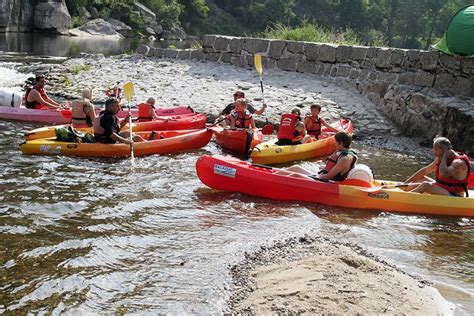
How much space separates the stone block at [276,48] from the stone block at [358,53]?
2040mm

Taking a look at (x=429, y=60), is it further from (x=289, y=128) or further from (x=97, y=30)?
(x=97, y=30)

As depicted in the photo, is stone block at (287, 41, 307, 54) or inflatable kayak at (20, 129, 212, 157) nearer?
inflatable kayak at (20, 129, 212, 157)

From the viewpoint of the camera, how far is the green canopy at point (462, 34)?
9.55 meters

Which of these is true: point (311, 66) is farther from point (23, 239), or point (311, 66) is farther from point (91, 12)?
point (91, 12)

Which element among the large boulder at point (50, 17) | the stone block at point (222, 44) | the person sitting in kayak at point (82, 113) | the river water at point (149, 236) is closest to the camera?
the river water at point (149, 236)

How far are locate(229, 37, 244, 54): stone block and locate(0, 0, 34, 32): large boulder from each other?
2707 centimetres

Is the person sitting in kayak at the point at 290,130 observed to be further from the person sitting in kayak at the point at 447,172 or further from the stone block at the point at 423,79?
the stone block at the point at 423,79

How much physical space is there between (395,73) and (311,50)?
2586 mm

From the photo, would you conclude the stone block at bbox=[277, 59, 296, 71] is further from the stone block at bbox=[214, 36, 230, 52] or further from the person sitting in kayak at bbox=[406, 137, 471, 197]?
the person sitting in kayak at bbox=[406, 137, 471, 197]

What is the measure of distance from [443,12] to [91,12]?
1279 inches

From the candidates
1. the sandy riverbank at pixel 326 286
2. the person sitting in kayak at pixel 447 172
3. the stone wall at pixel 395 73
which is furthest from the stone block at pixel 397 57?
the sandy riverbank at pixel 326 286

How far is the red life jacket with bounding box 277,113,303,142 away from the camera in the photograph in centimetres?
853

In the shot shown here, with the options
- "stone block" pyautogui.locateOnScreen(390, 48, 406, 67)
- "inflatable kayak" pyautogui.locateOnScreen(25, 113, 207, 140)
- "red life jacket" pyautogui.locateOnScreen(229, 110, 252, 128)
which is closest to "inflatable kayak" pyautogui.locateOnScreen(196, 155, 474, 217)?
"red life jacket" pyautogui.locateOnScreen(229, 110, 252, 128)

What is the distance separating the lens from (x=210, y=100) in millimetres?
11992
